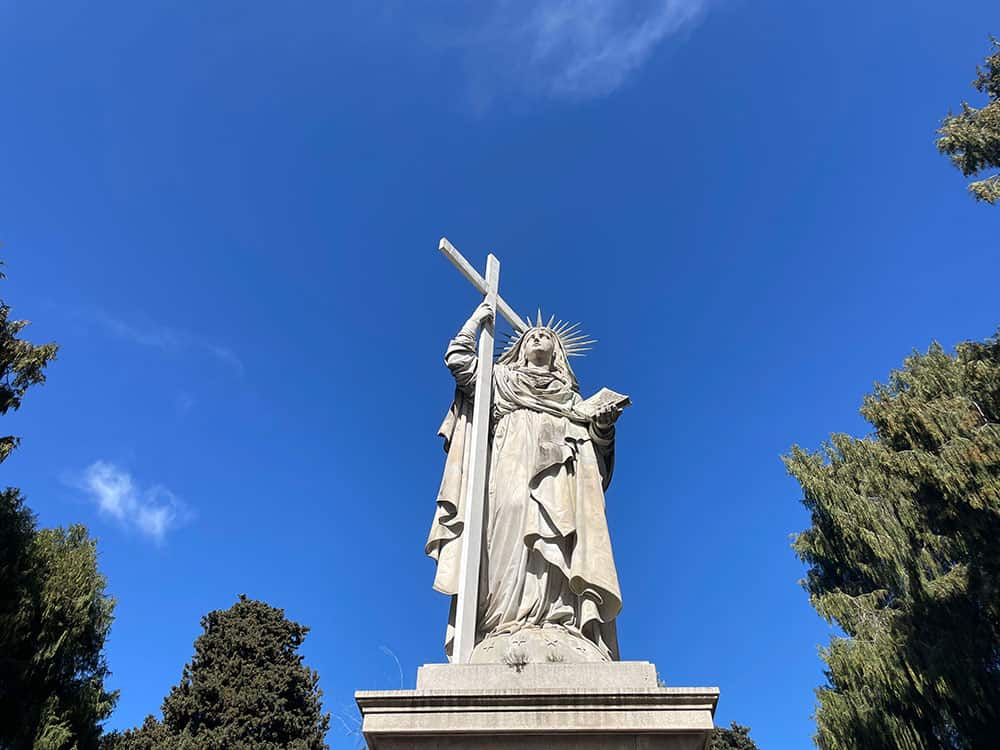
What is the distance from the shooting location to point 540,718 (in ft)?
12.1

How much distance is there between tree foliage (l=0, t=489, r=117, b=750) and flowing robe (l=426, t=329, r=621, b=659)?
11902 mm

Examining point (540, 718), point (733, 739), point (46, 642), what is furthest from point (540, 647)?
point (733, 739)

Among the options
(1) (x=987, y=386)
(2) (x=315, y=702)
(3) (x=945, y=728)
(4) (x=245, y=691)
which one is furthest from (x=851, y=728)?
(4) (x=245, y=691)

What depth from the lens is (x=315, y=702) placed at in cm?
→ 2028

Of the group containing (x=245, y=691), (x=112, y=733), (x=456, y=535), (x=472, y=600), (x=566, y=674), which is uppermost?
(x=245, y=691)

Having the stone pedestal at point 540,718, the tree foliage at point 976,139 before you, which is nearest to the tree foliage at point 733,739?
the tree foliage at point 976,139

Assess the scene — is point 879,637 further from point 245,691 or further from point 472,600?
point 245,691

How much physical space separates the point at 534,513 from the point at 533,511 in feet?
0.06

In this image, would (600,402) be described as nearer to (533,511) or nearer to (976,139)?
(533,511)

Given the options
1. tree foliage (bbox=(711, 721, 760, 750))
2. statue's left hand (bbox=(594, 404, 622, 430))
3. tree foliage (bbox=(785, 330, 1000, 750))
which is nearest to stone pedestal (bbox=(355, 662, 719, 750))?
statue's left hand (bbox=(594, 404, 622, 430))

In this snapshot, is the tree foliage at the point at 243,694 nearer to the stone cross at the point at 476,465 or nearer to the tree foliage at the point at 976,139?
the stone cross at the point at 476,465

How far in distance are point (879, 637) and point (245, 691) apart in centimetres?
1642

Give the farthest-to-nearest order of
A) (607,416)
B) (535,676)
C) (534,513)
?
(607,416) < (534,513) < (535,676)

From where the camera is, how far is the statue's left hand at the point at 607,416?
19.2 feet
